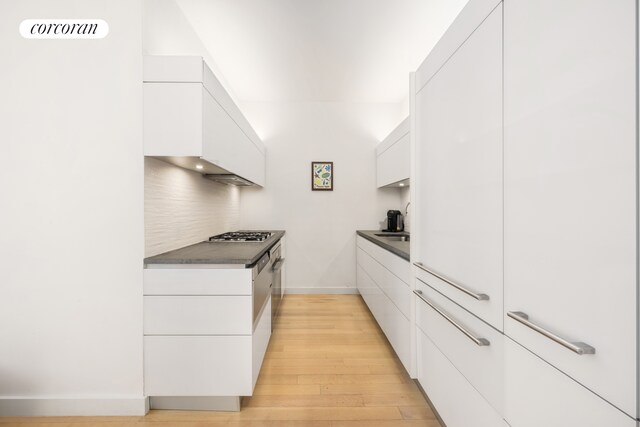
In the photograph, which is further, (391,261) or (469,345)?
(391,261)

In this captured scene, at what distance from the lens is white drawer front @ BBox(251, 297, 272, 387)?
1.75 meters

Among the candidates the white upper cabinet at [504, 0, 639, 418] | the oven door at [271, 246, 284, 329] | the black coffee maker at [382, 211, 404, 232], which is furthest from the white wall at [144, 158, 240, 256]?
the black coffee maker at [382, 211, 404, 232]

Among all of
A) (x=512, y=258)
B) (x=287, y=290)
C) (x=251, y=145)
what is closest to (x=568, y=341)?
(x=512, y=258)

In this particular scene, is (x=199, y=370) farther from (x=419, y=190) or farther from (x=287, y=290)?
(x=287, y=290)

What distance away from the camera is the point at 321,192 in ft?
13.4

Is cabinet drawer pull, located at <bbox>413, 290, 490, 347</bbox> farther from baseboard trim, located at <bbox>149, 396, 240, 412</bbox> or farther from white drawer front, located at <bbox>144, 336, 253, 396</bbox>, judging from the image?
baseboard trim, located at <bbox>149, 396, 240, 412</bbox>

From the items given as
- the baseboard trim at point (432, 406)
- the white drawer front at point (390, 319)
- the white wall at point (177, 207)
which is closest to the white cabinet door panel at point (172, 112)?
the white wall at point (177, 207)

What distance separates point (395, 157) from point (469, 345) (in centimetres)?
218

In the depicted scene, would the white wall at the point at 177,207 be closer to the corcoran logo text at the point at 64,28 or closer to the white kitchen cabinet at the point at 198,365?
the white kitchen cabinet at the point at 198,365

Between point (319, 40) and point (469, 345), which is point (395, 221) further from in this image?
point (469, 345)

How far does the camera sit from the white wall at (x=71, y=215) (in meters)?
1.64

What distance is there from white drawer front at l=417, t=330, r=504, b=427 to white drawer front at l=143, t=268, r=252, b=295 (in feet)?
3.75

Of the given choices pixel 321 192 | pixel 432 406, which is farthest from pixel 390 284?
pixel 321 192

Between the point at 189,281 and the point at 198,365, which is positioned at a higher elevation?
the point at 189,281
